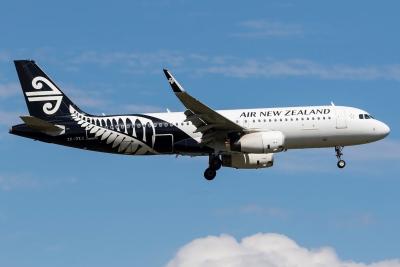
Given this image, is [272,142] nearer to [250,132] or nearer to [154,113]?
[250,132]

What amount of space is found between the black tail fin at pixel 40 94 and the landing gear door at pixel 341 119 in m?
19.5

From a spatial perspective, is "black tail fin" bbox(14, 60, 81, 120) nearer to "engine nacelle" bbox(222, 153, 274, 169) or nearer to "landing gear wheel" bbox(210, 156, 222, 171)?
"landing gear wheel" bbox(210, 156, 222, 171)

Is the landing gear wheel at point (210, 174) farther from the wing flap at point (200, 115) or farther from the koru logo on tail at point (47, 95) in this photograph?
the koru logo on tail at point (47, 95)

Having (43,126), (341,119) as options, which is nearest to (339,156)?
(341,119)

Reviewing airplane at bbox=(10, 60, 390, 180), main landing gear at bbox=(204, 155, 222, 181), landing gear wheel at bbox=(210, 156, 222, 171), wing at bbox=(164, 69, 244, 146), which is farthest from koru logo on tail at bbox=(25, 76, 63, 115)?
landing gear wheel at bbox=(210, 156, 222, 171)

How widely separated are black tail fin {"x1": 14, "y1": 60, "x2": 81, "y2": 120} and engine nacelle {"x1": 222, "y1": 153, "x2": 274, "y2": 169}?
1206 centimetres

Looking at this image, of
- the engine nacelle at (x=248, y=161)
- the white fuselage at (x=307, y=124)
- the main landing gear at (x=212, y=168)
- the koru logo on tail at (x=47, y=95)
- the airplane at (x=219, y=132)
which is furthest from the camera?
the koru logo on tail at (x=47, y=95)

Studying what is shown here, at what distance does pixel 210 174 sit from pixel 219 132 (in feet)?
13.5

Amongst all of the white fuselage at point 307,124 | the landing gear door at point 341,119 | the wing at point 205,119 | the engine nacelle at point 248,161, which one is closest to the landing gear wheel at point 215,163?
the engine nacelle at point 248,161

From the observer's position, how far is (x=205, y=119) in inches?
3027

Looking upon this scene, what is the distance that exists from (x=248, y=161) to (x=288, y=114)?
16.1 ft

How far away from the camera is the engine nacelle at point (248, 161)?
8050 centimetres

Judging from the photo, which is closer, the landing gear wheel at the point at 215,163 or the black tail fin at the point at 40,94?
the landing gear wheel at the point at 215,163

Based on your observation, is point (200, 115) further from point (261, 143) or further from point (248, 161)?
point (248, 161)
